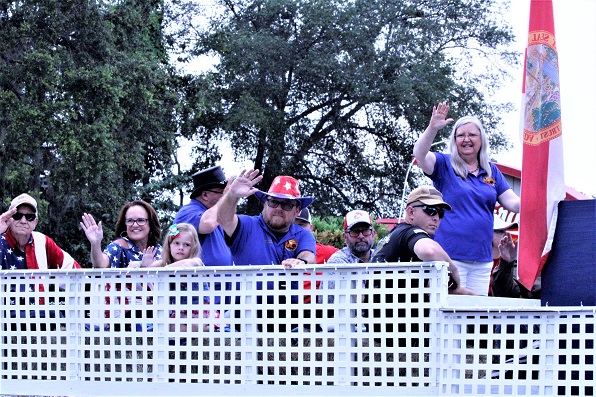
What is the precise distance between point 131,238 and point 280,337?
2.36 meters

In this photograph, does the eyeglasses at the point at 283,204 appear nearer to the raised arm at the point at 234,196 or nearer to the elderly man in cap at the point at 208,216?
the raised arm at the point at 234,196

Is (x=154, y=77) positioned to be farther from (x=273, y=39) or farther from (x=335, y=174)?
(x=335, y=174)

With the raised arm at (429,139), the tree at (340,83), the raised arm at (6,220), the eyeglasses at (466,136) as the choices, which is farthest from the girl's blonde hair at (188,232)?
the tree at (340,83)

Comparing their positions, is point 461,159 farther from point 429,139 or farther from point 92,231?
point 92,231

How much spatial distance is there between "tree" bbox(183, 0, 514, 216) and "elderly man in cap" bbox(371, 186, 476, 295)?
2221 centimetres

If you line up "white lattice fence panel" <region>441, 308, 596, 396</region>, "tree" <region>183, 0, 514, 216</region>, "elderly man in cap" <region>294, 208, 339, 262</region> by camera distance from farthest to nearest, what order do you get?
1. "tree" <region>183, 0, 514, 216</region>
2. "elderly man in cap" <region>294, 208, 339, 262</region>
3. "white lattice fence panel" <region>441, 308, 596, 396</region>

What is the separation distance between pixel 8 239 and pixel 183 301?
2398 mm

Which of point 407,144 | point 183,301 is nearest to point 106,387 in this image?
point 183,301

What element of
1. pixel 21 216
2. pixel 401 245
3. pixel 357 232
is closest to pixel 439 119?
pixel 401 245

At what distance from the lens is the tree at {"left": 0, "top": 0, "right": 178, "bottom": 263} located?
20.4 m

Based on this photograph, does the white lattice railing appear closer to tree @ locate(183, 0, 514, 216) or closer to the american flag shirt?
the american flag shirt

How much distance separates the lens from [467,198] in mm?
5352

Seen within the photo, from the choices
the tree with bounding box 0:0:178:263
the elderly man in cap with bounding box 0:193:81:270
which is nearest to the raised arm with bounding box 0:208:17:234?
the elderly man in cap with bounding box 0:193:81:270

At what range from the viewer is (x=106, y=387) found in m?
4.04
